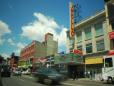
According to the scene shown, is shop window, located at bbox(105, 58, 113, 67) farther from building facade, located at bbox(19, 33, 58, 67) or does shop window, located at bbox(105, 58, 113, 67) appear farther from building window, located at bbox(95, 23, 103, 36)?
building facade, located at bbox(19, 33, 58, 67)

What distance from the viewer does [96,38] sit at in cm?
3991

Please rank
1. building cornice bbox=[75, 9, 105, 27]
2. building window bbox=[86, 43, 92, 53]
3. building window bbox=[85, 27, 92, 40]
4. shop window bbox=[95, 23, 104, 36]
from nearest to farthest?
building cornice bbox=[75, 9, 105, 27]
shop window bbox=[95, 23, 104, 36]
building window bbox=[86, 43, 92, 53]
building window bbox=[85, 27, 92, 40]

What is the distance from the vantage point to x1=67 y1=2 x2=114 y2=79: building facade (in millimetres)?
36125

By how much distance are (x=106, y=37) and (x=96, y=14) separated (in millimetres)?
5849

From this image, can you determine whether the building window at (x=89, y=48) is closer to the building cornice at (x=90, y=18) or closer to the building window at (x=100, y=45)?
the building window at (x=100, y=45)

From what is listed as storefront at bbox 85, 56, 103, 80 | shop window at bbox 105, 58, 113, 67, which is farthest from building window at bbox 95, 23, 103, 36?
shop window at bbox 105, 58, 113, 67

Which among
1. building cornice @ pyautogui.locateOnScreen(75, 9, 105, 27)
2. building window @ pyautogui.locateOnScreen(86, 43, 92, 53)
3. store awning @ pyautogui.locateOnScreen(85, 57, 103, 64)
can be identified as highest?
building cornice @ pyautogui.locateOnScreen(75, 9, 105, 27)

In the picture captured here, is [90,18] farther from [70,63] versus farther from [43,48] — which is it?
[43,48]

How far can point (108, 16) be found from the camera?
3634cm

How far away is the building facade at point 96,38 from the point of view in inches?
1422

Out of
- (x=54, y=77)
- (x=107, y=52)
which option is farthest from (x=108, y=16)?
(x=54, y=77)

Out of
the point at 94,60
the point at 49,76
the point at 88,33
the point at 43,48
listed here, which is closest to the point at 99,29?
the point at 88,33

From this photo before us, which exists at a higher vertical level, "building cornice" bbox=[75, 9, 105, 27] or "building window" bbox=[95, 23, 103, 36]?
"building cornice" bbox=[75, 9, 105, 27]

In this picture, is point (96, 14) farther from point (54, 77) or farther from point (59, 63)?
point (54, 77)
